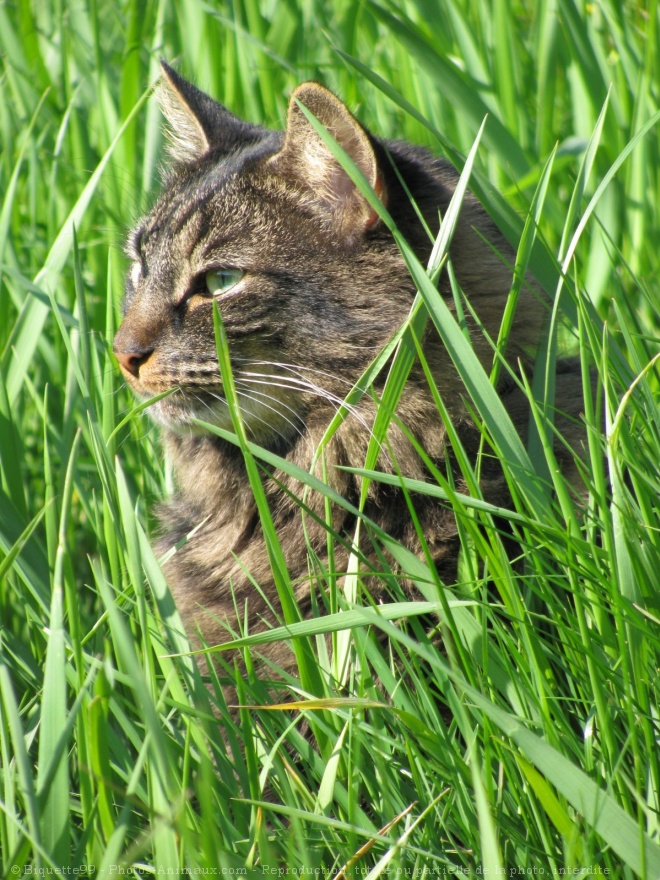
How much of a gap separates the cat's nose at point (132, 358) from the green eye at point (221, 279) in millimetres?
157

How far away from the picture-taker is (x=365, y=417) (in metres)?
1.42

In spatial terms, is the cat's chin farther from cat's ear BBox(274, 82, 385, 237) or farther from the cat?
cat's ear BBox(274, 82, 385, 237)

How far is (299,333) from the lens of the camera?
4.54 ft

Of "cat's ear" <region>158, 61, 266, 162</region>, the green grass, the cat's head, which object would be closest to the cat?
the cat's head

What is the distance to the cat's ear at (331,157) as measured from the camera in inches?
50.9

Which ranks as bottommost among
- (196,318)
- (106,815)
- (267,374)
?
(106,815)

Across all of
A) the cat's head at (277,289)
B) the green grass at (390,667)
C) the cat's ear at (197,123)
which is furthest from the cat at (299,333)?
the cat's ear at (197,123)

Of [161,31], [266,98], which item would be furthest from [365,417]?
[161,31]

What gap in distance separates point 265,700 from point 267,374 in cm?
54

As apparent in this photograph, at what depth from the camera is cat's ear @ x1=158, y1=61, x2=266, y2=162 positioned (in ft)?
5.77

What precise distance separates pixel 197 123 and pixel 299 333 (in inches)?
26.5

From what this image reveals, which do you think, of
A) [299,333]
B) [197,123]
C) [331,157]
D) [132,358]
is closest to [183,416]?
[132,358]

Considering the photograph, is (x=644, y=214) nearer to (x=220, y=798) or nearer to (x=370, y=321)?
(x=370, y=321)

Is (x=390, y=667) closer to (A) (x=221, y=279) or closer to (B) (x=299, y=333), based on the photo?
(B) (x=299, y=333)
